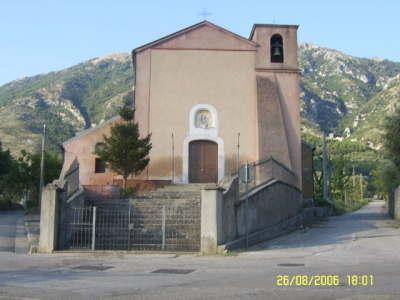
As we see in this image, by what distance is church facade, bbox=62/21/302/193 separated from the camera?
23.7 meters

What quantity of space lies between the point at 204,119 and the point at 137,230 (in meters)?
10.9

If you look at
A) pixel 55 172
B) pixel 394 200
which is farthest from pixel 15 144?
pixel 394 200

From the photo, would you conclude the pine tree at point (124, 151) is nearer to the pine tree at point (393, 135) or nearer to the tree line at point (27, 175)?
the pine tree at point (393, 135)

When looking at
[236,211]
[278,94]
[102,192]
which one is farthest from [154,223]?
[278,94]

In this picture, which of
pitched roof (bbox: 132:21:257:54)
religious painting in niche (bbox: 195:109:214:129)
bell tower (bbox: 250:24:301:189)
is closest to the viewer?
bell tower (bbox: 250:24:301:189)

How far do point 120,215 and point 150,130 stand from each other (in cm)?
892

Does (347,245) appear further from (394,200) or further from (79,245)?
(394,200)

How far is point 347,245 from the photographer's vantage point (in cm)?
1419

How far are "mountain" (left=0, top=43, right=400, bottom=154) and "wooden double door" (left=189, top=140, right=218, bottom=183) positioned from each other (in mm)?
51061

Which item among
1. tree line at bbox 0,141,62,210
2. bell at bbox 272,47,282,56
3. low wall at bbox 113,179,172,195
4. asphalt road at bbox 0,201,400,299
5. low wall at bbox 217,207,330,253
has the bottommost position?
asphalt road at bbox 0,201,400,299

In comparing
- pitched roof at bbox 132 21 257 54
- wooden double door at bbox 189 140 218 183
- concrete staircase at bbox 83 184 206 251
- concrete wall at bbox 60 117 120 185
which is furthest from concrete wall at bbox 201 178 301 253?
concrete wall at bbox 60 117 120 185

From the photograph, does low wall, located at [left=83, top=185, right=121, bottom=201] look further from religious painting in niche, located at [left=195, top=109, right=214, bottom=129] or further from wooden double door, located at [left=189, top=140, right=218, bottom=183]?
religious painting in niche, located at [left=195, top=109, right=214, bottom=129]

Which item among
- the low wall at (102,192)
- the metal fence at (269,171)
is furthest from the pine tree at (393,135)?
the low wall at (102,192)

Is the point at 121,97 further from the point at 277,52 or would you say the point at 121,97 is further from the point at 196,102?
the point at 277,52
